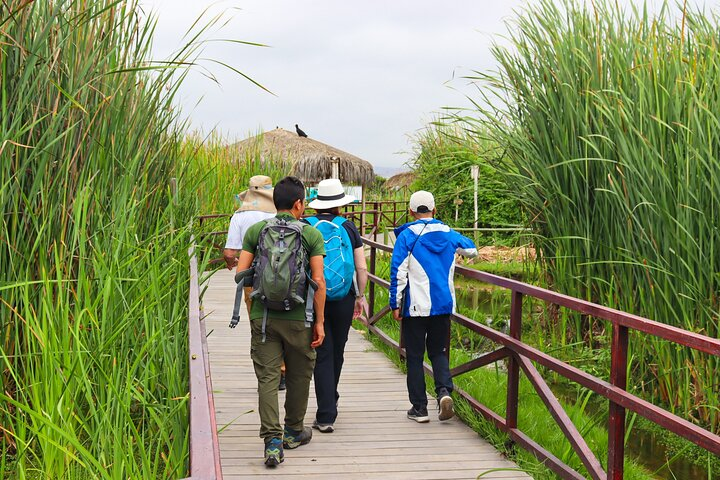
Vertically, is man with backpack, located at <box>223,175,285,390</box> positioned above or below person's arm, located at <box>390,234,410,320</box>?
above

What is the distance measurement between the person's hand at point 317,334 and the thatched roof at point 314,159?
2275 centimetres

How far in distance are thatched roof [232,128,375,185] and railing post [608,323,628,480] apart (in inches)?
933

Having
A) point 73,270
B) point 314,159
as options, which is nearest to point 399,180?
point 314,159

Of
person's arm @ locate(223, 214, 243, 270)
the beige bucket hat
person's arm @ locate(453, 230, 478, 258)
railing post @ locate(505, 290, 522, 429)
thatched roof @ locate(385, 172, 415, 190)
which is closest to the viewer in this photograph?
railing post @ locate(505, 290, 522, 429)

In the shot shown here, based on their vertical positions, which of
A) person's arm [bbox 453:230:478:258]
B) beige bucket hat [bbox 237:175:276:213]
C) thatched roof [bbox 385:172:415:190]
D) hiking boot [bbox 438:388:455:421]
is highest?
thatched roof [bbox 385:172:415:190]

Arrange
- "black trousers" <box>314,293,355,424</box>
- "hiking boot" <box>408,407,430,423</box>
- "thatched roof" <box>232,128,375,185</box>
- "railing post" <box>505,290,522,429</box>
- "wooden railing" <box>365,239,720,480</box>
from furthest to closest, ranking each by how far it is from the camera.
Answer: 1. "thatched roof" <box>232,128,375,185</box>
2. "hiking boot" <box>408,407,430,423</box>
3. "black trousers" <box>314,293,355,424</box>
4. "railing post" <box>505,290,522,429</box>
5. "wooden railing" <box>365,239,720,480</box>

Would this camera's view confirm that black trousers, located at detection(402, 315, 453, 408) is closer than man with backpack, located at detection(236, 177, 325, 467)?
No

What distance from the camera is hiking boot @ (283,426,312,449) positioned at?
4.81 meters

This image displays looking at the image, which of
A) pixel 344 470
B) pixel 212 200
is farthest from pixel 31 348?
pixel 212 200

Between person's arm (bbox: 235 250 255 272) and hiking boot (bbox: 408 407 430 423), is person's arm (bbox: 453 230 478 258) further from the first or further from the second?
person's arm (bbox: 235 250 255 272)

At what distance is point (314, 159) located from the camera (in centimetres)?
2892

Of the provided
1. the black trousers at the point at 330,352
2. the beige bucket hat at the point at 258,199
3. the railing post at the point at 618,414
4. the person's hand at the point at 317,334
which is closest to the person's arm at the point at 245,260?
the person's hand at the point at 317,334

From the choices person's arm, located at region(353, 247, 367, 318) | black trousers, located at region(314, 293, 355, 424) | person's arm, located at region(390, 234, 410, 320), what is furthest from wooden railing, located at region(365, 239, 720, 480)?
Result: black trousers, located at region(314, 293, 355, 424)

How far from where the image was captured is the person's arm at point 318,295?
4379 millimetres
